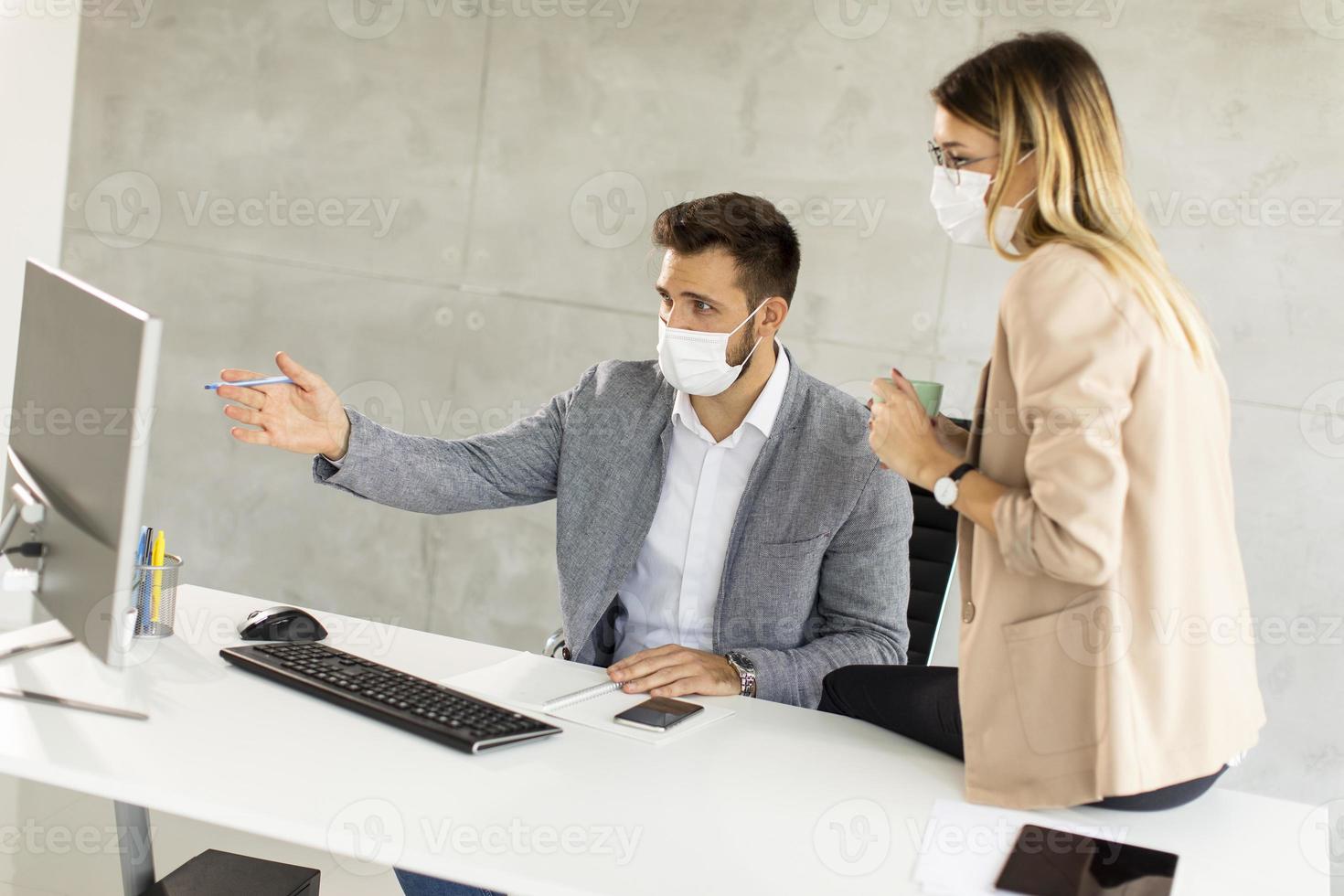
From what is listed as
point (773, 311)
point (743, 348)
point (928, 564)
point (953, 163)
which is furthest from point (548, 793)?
point (928, 564)

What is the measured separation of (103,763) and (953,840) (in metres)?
0.92

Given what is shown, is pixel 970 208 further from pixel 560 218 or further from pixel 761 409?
pixel 560 218

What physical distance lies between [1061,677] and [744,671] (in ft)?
1.90

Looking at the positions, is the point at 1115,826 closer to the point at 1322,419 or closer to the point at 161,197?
the point at 1322,419

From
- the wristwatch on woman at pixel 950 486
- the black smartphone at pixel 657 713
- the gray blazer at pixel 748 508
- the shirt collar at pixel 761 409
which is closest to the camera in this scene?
the wristwatch on woman at pixel 950 486

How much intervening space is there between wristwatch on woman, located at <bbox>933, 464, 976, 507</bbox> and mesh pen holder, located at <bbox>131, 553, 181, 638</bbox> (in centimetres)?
107

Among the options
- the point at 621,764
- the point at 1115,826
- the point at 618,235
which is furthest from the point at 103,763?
the point at 618,235

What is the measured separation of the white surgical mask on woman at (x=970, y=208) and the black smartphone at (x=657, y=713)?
74cm

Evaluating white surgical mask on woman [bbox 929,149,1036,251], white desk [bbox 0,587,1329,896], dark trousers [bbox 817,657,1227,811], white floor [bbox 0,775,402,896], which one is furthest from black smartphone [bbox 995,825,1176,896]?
white floor [bbox 0,775,402,896]

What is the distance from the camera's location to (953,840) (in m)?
A: 1.31

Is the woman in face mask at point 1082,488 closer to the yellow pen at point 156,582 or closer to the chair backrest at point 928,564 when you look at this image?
the chair backrest at point 928,564

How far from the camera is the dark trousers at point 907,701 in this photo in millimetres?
1574

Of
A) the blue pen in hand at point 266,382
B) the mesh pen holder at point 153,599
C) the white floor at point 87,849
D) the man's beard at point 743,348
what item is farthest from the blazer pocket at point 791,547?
the white floor at point 87,849

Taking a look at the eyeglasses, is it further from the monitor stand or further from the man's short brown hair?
the monitor stand
